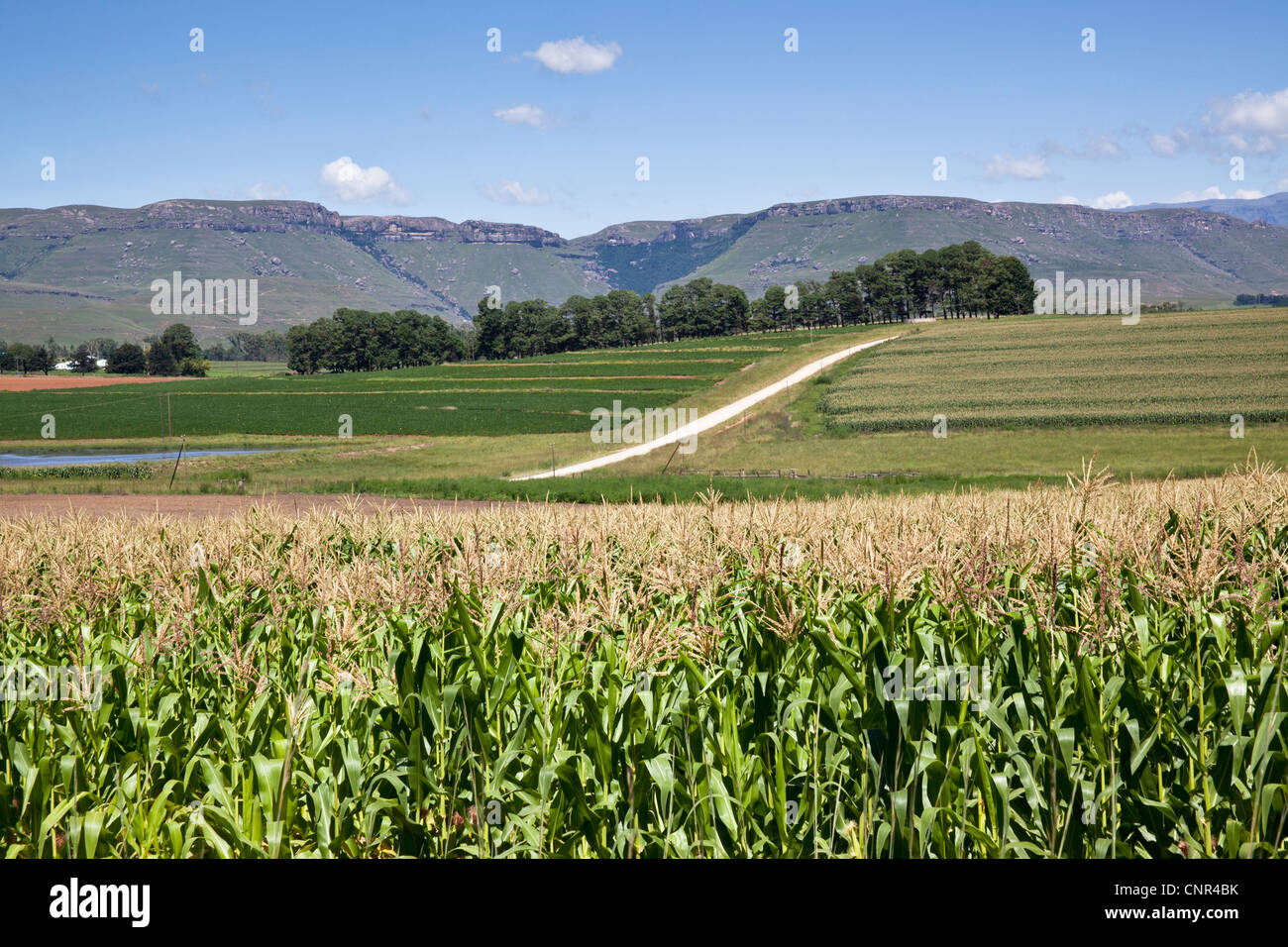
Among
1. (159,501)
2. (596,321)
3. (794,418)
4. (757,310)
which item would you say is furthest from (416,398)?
(757,310)

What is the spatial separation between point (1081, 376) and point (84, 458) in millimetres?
76382

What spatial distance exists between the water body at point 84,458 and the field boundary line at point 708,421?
22667 millimetres

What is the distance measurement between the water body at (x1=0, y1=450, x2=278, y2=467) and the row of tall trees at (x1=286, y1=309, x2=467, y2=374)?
108 m

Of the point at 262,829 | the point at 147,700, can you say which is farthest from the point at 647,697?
the point at 147,700

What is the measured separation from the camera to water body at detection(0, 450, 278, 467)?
56.4m

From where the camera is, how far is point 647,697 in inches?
186

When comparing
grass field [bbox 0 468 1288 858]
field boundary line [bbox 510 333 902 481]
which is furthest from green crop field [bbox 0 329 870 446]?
grass field [bbox 0 468 1288 858]

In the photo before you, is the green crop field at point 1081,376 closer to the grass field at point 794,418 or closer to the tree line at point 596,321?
the grass field at point 794,418

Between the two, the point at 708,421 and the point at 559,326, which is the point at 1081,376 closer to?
the point at 708,421

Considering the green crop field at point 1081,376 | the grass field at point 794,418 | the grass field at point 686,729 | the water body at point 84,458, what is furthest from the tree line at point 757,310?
the grass field at point 686,729

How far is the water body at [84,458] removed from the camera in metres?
56.4

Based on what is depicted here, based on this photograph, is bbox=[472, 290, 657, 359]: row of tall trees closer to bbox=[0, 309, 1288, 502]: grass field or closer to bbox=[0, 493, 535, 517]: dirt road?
bbox=[0, 309, 1288, 502]: grass field

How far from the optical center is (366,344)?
559 ft
